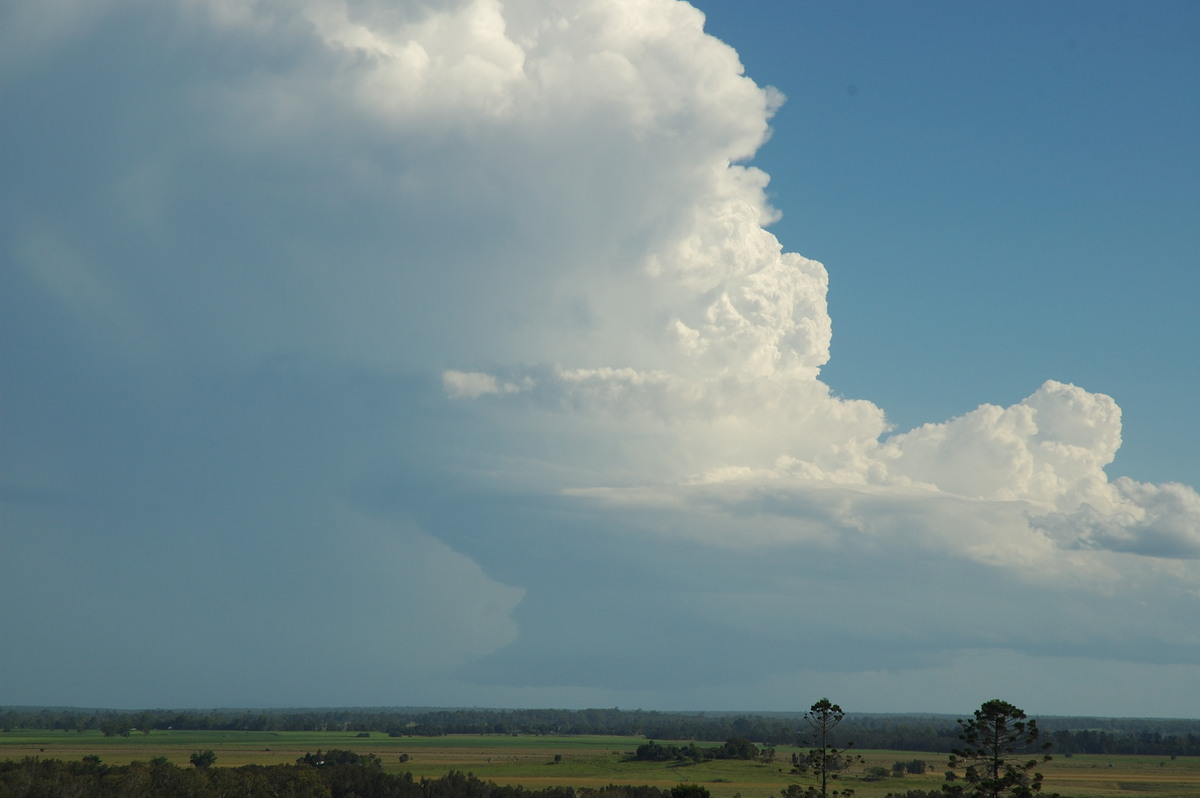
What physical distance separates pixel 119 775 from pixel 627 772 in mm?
85373

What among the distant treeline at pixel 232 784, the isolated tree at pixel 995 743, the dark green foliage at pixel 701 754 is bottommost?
the dark green foliage at pixel 701 754

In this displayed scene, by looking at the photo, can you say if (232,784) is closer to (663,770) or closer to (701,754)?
(663,770)

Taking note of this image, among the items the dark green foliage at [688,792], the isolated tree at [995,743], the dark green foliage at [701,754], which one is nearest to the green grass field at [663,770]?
the dark green foliage at [701,754]

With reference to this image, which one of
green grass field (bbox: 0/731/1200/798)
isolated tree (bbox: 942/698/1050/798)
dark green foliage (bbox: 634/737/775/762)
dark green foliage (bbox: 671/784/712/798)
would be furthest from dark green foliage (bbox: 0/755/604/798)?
dark green foliage (bbox: 634/737/775/762)

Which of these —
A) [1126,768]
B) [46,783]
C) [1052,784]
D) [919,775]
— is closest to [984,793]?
[46,783]

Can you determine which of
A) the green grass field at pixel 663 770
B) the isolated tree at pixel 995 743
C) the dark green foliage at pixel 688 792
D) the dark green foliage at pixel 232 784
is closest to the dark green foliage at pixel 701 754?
the green grass field at pixel 663 770

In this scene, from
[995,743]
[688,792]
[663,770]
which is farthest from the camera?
[663,770]

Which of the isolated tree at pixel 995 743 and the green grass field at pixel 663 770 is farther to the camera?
the green grass field at pixel 663 770

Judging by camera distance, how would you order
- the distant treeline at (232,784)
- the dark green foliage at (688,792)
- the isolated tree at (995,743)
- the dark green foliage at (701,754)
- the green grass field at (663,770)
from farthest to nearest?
the dark green foliage at (701,754) < the green grass field at (663,770) < the distant treeline at (232,784) < the dark green foliage at (688,792) < the isolated tree at (995,743)

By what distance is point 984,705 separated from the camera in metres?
57.8

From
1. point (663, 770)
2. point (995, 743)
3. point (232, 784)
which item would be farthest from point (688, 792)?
point (663, 770)

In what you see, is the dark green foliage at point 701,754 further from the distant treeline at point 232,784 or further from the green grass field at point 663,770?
the distant treeline at point 232,784

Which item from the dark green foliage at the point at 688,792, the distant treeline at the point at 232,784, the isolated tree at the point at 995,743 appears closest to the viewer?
the isolated tree at the point at 995,743

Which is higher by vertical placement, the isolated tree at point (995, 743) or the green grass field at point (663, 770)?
the isolated tree at point (995, 743)
